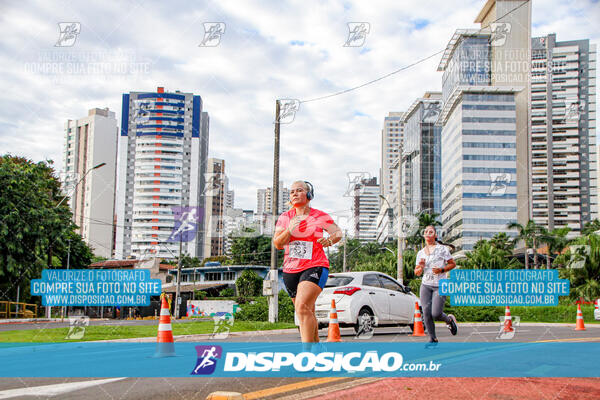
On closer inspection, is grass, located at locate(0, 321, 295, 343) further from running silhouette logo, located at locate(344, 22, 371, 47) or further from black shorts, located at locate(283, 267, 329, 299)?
running silhouette logo, located at locate(344, 22, 371, 47)

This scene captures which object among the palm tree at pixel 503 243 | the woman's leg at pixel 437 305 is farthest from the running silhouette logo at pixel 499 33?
the woman's leg at pixel 437 305

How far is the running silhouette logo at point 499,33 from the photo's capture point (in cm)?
14462

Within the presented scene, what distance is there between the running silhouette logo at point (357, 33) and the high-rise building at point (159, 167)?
12145cm

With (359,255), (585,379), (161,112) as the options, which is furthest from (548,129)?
(585,379)

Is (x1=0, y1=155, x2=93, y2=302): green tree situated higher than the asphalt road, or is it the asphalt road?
(x1=0, y1=155, x2=93, y2=302): green tree

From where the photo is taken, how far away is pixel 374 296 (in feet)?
38.7

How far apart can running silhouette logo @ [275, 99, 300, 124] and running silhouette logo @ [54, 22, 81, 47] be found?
310 inches

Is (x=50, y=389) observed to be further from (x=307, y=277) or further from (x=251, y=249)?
(x=251, y=249)

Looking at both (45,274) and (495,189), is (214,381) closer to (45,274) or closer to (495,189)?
(45,274)

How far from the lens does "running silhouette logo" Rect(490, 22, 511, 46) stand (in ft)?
474

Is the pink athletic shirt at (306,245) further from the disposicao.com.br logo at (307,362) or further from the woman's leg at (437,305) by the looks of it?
the woman's leg at (437,305)

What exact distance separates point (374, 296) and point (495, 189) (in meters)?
121

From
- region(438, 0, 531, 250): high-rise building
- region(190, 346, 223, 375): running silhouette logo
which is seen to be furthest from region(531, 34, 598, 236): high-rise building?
region(190, 346, 223, 375): running silhouette logo

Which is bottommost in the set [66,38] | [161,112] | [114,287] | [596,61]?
[114,287]
